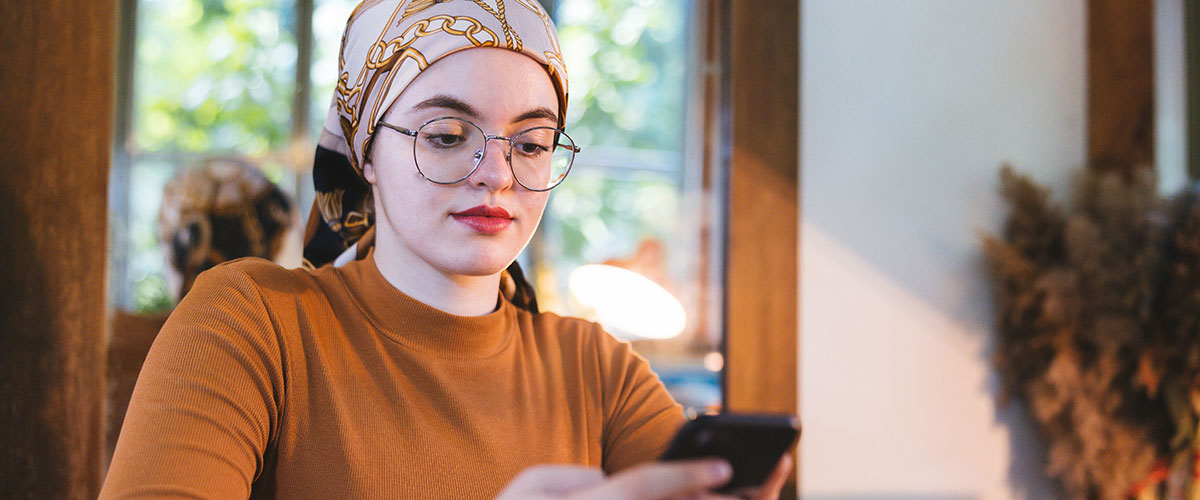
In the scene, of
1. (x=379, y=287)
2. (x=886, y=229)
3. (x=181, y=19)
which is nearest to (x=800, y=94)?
(x=886, y=229)

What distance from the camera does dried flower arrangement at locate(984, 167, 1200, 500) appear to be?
75.4 inches

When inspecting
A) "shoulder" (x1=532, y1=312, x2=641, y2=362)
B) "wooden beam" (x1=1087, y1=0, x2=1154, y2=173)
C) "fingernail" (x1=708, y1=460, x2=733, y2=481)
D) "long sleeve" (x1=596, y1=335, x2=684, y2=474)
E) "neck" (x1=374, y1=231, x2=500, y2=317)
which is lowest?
"long sleeve" (x1=596, y1=335, x2=684, y2=474)

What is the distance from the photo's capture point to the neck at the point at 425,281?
1008mm

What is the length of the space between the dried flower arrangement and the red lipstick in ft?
5.13

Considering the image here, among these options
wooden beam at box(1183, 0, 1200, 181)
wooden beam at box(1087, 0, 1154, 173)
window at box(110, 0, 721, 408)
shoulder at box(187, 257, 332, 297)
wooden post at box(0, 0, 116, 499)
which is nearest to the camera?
shoulder at box(187, 257, 332, 297)

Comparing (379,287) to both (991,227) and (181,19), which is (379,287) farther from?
(181,19)

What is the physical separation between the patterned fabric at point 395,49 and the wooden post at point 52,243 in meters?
0.49

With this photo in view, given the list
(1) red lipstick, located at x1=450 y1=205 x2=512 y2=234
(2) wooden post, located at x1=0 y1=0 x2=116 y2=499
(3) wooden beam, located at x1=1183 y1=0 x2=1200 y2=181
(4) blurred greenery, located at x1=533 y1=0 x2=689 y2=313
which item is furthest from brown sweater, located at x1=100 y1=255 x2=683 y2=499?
(4) blurred greenery, located at x1=533 y1=0 x2=689 y2=313

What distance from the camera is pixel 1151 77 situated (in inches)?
88.6

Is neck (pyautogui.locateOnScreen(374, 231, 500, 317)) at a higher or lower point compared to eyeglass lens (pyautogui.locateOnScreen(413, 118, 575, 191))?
lower

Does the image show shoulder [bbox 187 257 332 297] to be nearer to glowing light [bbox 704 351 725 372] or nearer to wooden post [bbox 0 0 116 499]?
wooden post [bbox 0 0 116 499]

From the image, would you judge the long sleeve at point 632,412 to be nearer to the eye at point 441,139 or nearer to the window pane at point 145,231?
the eye at point 441,139

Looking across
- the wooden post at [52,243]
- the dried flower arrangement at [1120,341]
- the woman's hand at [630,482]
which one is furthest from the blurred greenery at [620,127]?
the woman's hand at [630,482]

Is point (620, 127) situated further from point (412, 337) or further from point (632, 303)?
point (412, 337)
